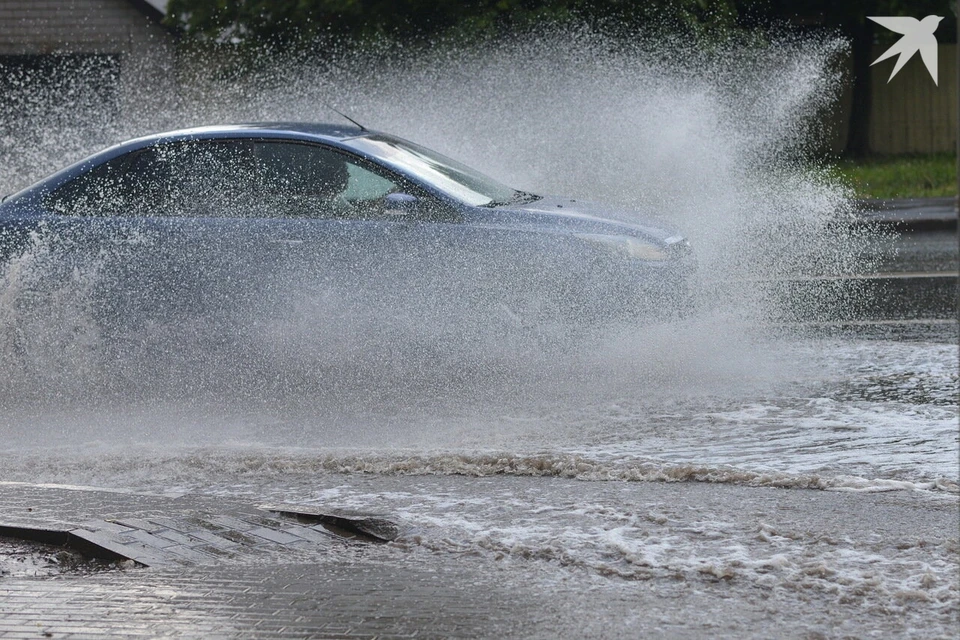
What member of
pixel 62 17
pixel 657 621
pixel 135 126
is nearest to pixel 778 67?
pixel 135 126

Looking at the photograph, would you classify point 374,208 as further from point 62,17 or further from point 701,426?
point 62,17

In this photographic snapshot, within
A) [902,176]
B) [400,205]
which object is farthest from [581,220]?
[902,176]

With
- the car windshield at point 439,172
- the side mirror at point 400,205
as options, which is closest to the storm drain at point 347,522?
the side mirror at point 400,205

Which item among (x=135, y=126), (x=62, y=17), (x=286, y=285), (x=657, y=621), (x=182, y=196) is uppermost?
(x=62, y=17)

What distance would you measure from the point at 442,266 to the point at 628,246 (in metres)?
1.05

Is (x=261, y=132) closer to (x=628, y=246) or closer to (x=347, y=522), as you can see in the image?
(x=628, y=246)

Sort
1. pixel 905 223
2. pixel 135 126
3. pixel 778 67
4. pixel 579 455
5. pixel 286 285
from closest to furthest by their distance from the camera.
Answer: pixel 579 455 < pixel 286 285 < pixel 905 223 < pixel 778 67 < pixel 135 126

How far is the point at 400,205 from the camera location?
7863 mm

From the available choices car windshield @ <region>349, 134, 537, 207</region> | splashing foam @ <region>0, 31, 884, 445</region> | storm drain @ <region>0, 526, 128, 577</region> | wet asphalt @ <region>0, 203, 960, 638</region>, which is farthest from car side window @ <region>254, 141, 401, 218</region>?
storm drain @ <region>0, 526, 128, 577</region>

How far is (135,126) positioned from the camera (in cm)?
2203

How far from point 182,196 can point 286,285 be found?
902 mm

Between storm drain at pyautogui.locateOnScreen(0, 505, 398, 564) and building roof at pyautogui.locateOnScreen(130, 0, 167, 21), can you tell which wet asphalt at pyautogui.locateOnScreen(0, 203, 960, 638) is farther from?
building roof at pyautogui.locateOnScreen(130, 0, 167, 21)

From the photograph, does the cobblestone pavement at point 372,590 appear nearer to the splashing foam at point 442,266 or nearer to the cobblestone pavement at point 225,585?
the cobblestone pavement at point 225,585

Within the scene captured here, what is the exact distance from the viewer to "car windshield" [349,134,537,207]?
26.6 feet
